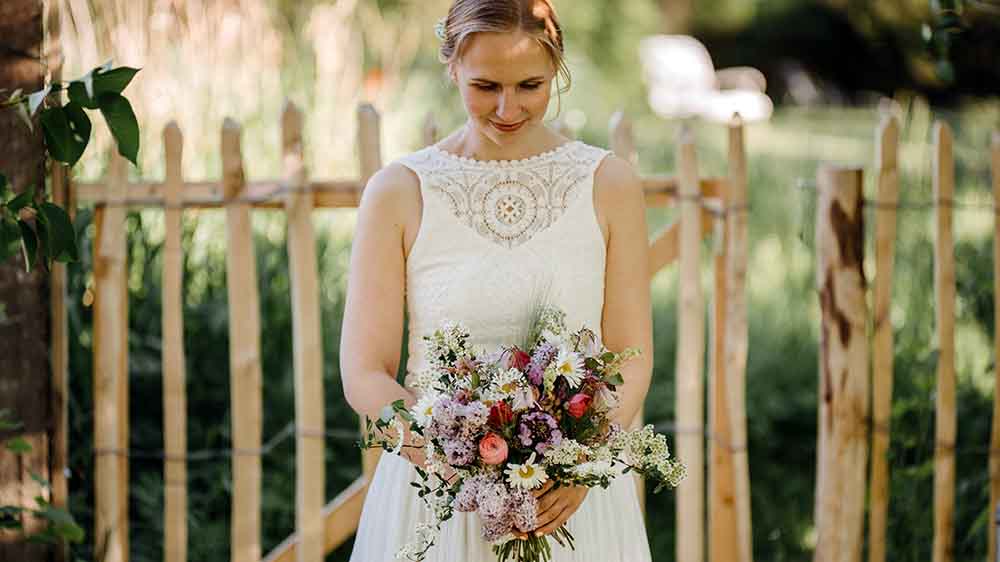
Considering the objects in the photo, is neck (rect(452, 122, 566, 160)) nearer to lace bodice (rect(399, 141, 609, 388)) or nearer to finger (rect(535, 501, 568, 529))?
lace bodice (rect(399, 141, 609, 388))

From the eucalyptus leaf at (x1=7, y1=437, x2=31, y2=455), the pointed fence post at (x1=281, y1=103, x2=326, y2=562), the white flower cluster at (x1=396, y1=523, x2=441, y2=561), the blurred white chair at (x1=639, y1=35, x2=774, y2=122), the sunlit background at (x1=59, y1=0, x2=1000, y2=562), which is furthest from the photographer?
the blurred white chair at (x1=639, y1=35, x2=774, y2=122)

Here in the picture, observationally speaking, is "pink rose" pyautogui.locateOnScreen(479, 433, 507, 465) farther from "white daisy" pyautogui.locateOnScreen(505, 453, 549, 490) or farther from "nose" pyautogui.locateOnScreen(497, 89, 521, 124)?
"nose" pyautogui.locateOnScreen(497, 89, 521, 124)

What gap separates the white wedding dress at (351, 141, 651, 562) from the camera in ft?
7.61

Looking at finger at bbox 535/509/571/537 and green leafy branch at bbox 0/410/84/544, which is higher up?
finger at bbox 535/509/571/537

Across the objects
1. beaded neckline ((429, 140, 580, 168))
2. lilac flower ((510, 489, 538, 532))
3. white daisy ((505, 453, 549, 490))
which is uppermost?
beaded neckline ((429, 140, 580, 168))

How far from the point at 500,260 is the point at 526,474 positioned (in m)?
0.55

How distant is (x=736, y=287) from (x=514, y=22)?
1.70 m

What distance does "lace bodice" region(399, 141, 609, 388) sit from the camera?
232cm

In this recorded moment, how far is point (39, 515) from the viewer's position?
10.5 feet

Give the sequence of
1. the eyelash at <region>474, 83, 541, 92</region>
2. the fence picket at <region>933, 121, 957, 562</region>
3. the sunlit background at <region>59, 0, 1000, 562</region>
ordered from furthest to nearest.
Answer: the sunlit background at <region>59, 0, 1000, 562</region>, the fence picket at <region>933, 121, 957, 562</region>, the eyelash at <region>474, 83, 541, 92</region>

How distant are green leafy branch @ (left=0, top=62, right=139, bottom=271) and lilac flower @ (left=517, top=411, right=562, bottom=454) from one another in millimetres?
826

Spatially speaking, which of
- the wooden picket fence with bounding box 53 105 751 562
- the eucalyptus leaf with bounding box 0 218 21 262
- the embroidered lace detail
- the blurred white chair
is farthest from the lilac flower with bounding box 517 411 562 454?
the blurred white chair

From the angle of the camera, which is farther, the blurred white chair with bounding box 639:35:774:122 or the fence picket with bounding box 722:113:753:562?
the blurred white chair with bounding box 639:35:774:122

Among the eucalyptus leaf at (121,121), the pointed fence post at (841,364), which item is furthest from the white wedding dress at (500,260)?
the pointed fence post at (841,364)
